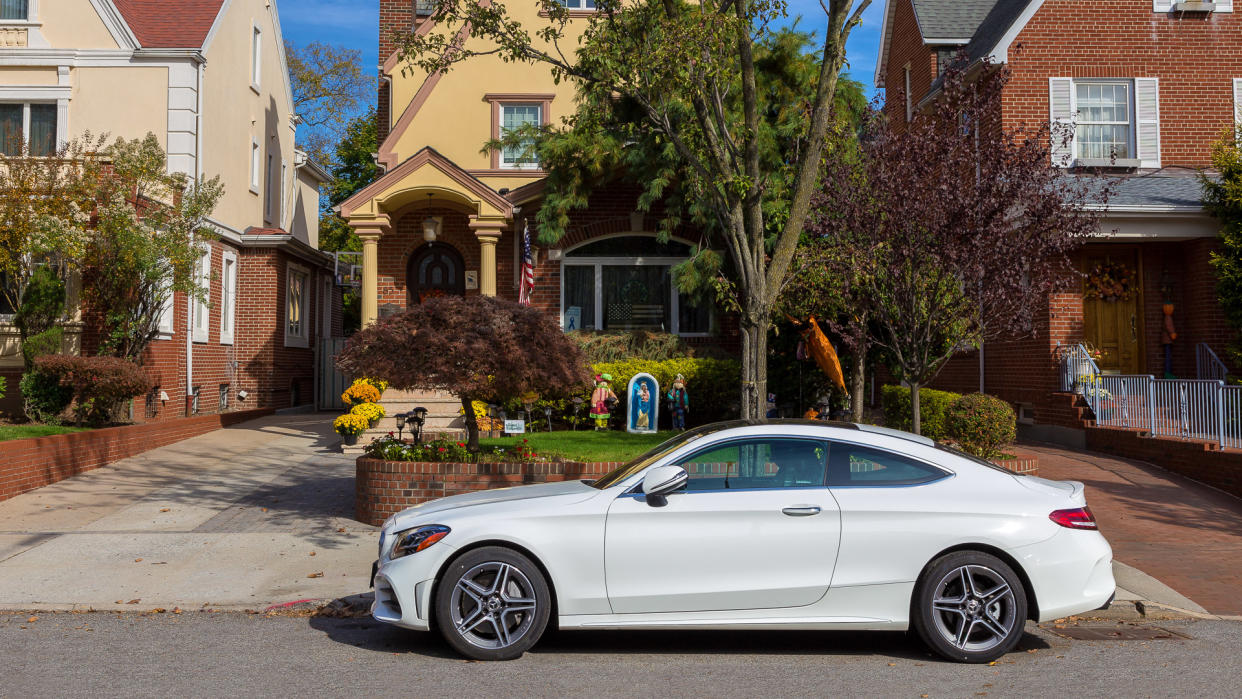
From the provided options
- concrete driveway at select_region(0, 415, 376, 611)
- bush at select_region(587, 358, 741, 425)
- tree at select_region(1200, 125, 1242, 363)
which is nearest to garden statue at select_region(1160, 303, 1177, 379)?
tree at select_region(1200, 125, 1242, 363)

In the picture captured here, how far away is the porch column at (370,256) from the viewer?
1755 centimetres

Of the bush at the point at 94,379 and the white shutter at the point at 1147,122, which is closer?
the bush at the point at 94,379

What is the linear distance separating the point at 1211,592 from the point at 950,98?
224 inches

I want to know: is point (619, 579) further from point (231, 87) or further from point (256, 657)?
point (231, 87)

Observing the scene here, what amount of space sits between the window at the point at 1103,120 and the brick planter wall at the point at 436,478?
12.6 meters

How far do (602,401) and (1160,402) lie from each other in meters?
7.76

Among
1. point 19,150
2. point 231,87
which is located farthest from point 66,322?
point 231,87

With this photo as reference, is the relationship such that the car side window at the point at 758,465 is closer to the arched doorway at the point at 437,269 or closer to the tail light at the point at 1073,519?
the tail light at the point at 1073,519

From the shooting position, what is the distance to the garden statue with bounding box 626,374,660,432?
15.1m

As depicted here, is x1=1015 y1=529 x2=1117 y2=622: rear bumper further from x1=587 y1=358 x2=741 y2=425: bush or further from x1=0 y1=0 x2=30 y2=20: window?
x1=0 y1=0 x2=30 y2=20: window

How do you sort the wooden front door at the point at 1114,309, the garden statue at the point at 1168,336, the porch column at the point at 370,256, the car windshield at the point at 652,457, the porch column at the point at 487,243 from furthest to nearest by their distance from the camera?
the porch column at the point at 487,243, the porch column at the point at 370,256, the wooden front door at the point at 1114,309, the garden statue at the point at 1168,336, the car windshield at the point at 652,457

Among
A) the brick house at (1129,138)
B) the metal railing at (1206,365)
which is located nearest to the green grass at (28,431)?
the brick house at (1129,138)

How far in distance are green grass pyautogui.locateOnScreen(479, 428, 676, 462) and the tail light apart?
5.45m

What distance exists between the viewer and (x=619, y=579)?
5.84 m
